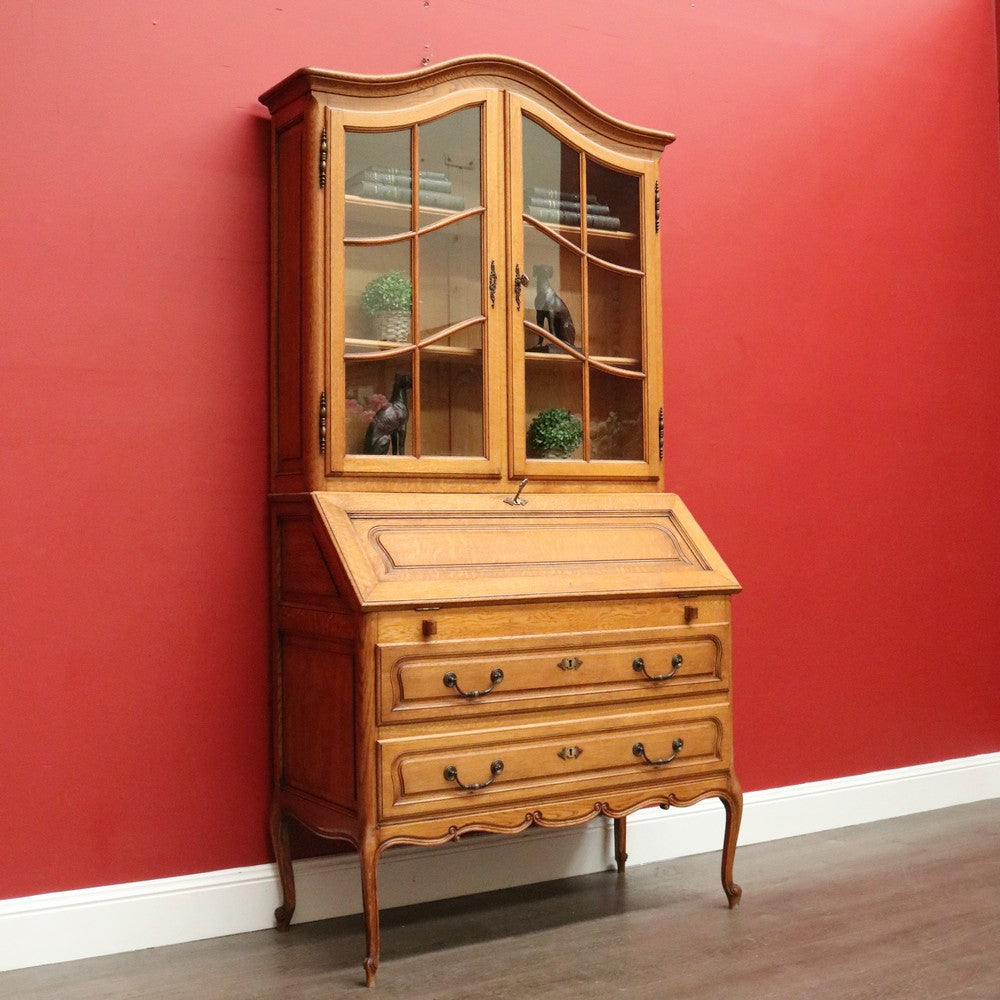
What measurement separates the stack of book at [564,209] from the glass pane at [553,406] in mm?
360

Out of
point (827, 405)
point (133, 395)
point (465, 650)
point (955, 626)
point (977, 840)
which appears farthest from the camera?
point (955, 626)

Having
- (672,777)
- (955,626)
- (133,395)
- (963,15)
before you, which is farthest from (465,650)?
(963,15)

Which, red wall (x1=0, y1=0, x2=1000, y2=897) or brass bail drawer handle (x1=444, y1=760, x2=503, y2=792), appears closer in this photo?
brass bail drawer handle (x1=444, y1=760, x2=503, y2=792)

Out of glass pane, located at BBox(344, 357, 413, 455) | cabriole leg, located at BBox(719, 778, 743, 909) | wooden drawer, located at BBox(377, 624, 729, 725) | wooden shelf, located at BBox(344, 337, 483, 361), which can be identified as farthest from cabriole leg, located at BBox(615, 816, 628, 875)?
wooden shelf, located at BBox(344, 337, 483, 361)

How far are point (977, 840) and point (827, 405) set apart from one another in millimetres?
1468

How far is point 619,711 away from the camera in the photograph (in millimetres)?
2936

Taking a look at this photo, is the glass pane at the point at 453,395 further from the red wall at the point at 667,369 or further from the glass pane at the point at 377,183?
the red wall at the point at 667,369

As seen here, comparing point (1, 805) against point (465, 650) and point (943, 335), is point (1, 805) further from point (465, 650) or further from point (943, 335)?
point (943, 335)

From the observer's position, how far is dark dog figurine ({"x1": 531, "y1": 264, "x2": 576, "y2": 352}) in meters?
3.13

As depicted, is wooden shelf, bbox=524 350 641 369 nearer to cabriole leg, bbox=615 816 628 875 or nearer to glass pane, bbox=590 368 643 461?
glass pane, bbox=590 368 643 461

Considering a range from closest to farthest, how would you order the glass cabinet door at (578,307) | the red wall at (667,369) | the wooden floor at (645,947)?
the wooden floor at (645,947)
the red wall at (667,369)
the glass cabinet door at (578,307)

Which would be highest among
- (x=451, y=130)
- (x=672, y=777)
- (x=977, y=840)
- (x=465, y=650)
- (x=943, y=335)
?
(x=451, y=130)

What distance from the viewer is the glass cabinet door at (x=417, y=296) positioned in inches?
113

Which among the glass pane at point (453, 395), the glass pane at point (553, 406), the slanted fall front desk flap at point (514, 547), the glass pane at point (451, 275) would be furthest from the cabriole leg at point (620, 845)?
the glass pane at point (451, 275)
